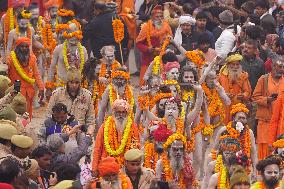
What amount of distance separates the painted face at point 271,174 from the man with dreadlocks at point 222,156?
94 cm

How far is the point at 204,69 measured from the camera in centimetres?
2023

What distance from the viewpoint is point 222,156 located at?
55.0ft

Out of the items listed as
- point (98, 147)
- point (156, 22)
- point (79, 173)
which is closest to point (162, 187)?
point (79, 173)

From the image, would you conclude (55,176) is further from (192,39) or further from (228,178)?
(192,39)

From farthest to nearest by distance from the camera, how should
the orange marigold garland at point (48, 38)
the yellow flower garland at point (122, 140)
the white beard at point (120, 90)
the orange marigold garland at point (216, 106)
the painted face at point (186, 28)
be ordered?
the orange marigold garland at point (48, 38) < the painted face at point (186, 28) < the orange marigold garland at point (216, 106) < the white beard at point (120, 90) < the yellow flower garland at point (122, 140)

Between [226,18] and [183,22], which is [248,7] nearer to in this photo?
[226,18]

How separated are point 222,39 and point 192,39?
642mm

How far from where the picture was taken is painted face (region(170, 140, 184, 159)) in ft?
55.6

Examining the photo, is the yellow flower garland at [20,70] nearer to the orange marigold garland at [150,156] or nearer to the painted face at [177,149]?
the orange marigold garland at [150,156]

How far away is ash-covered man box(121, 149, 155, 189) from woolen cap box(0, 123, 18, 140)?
1366 millimetres

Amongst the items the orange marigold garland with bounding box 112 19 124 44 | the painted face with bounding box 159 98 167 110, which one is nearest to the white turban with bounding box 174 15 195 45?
the orange marigold garland with bounding box 112 19 124 44

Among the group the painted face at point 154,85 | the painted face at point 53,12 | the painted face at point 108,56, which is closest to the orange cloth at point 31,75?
the painted face at point 108,56

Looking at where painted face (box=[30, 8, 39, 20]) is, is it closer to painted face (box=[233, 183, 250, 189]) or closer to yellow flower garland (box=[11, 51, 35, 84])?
yellow flower garland (box=[11, 51, 35, 84])

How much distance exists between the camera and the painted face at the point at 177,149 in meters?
17.0
